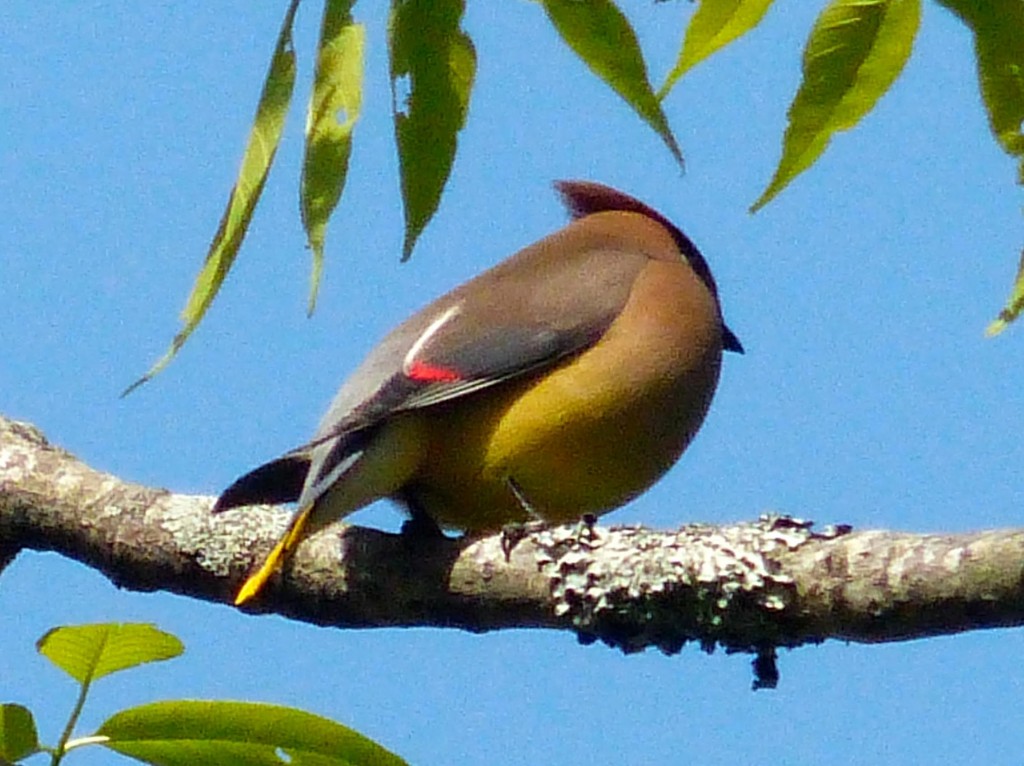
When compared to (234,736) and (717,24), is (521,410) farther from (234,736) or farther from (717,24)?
(234,736)

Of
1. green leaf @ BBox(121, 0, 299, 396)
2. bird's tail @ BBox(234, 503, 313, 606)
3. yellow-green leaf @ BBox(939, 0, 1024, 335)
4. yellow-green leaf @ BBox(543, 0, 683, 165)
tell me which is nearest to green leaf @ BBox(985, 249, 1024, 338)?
yellow-green leaf @ BBox(939, 0, 1024, 335)

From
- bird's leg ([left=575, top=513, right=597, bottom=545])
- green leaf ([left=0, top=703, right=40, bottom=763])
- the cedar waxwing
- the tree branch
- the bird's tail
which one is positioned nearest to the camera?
green leaf ([left=0, top=703, right=40, bottom=763])

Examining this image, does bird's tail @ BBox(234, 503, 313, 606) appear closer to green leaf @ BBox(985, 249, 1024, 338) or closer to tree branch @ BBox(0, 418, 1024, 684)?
tree branch @ BBox(0, 418, 1024, 684)

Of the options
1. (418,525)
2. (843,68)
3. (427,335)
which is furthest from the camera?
(427,335)

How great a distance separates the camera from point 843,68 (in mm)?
1833

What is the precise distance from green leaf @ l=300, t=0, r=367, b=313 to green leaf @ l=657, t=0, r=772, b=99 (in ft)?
1.17

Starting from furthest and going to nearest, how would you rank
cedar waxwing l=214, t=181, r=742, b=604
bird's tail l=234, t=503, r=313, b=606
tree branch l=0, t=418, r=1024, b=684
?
1. cedar waxwing l=214, t=181, r=742, b=604
2. bird's tail l=234, t=503, r=313, b=606
3. tree branch l=0, t=418, r=1024, b=684

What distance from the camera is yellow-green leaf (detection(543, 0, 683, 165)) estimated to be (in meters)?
1.87

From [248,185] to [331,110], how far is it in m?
0.14

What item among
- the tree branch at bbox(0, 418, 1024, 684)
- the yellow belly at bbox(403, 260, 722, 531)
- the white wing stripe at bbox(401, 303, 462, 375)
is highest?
the white wing stripe at bbox(401, 303, 462, 375)

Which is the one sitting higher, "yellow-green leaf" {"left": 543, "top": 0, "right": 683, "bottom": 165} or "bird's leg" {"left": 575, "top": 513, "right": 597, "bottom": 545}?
"yellow-green leaf" {"left": 543, "top": 0, "right": 683, "bottom": 165}

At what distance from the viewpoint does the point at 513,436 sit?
11.3 feet

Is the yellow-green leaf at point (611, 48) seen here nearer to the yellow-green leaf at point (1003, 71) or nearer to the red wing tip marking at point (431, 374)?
the yellow-green leaf at point (1003, 71)

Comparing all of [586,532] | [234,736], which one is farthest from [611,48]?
[586,532]
